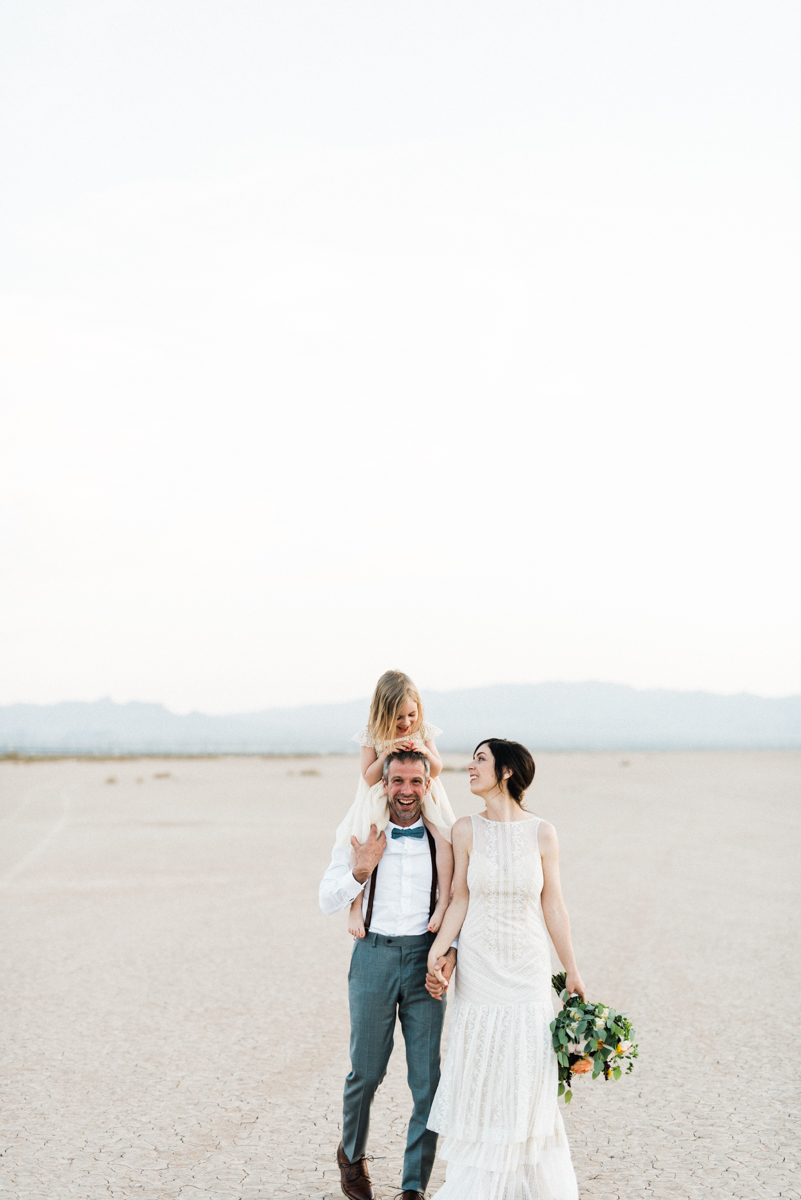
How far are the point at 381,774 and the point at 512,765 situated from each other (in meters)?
0.59

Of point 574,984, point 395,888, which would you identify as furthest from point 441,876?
point 574,984

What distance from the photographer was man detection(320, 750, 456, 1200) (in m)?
4.46

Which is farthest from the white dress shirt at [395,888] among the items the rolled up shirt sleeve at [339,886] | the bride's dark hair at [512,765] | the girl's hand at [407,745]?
the bride's dark hair at [512,765]

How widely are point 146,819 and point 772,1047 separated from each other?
17929mm

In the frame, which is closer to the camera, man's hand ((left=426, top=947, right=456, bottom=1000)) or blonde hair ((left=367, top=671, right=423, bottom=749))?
man's hand ((left=426, top=947, right=456, bottom=1000))

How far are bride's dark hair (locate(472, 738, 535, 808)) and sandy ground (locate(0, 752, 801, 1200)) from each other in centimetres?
196

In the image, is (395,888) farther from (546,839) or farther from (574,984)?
(574,984)

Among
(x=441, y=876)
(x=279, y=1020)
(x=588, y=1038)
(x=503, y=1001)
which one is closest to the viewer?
(x=588, y=1038)

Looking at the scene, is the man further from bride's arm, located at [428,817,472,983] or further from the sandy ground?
the sandy ground

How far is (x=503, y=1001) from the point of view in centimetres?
432

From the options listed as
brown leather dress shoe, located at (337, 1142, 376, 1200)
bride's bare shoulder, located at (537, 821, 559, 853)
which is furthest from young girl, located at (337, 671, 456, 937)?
brown leather dress shoe, located at (337, 1142, 376, 1200)

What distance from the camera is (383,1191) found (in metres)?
4.80

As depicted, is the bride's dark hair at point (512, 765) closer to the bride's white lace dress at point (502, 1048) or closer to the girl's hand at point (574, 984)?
the bride's white lace dress at point (502, 1048)

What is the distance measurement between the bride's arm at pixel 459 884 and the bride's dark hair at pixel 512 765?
0.22m
